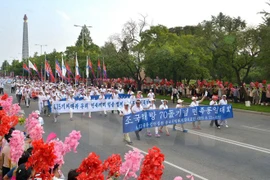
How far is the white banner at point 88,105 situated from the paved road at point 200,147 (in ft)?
4.21

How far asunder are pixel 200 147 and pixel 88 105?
9.37 m

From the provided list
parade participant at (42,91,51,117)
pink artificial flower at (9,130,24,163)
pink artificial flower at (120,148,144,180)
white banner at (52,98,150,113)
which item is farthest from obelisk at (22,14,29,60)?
pink artificial flower at (120,148,144,180)

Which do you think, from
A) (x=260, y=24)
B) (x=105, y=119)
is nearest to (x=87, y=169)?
(x=105, y=119)

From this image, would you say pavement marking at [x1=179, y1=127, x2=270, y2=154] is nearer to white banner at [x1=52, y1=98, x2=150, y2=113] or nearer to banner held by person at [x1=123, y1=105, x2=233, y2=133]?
banner held by person at [x1=123, y1=105, x2=233, y2=133]

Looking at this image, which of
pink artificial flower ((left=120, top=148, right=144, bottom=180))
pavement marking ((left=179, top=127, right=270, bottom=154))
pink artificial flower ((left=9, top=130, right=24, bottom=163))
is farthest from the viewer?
pavement marking ((left=179, top=127, right=270, bottom=154))

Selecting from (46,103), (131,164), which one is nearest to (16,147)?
(131,164)

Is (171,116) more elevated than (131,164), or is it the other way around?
(131,164)

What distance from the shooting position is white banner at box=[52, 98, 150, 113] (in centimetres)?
1727

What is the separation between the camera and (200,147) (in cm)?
1062

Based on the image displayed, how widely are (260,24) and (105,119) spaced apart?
46.9ft

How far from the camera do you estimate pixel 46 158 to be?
3.43m

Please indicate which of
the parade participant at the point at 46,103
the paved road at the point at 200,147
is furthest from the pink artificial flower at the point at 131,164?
the parade participant at the point at 46,103

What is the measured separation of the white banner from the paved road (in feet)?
4.21

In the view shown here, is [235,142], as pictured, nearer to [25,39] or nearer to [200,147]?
[200,147]
